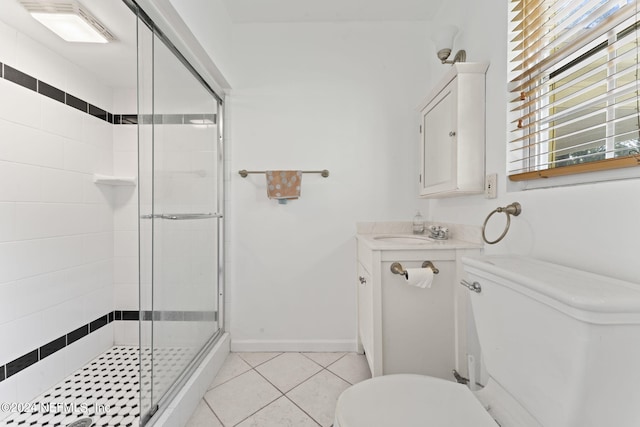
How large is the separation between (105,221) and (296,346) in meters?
1.61

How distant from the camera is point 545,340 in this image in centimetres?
64

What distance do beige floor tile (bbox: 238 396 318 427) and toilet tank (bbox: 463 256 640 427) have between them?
3.11 feet

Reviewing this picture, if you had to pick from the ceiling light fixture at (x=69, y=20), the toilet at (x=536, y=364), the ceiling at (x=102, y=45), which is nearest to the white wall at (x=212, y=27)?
the ceiling at (x=102, y=45)

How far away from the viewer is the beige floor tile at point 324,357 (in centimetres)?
181

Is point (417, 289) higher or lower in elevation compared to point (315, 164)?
lower

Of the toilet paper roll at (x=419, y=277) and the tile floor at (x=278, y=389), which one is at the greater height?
the toilet paper roll at (x=419, y=277)

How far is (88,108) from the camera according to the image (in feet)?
5.96

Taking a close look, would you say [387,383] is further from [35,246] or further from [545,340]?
[35,246]

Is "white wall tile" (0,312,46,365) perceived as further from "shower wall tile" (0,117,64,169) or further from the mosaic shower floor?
"shower wall tile" (0,117,64,169)

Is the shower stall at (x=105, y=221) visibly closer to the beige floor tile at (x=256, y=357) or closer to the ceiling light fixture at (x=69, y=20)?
the ceiling light fixture at (x=69, y=20)

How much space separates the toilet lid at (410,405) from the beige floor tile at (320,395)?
63 centimetres

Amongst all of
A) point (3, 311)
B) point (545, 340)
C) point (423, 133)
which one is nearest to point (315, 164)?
point (423, 133)

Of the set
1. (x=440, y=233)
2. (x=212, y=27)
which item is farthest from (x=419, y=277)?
(x=212, y=27)

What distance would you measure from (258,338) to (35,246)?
140cm
